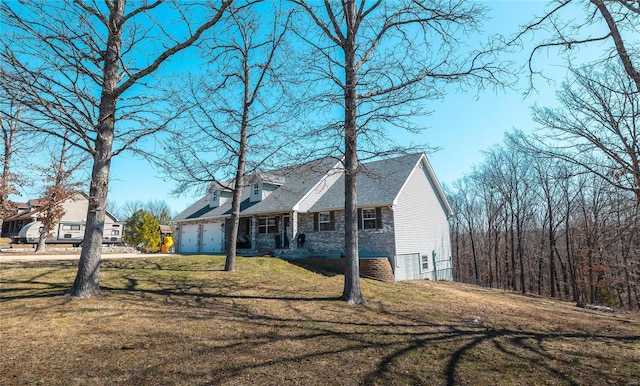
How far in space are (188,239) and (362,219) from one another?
51.7 ft

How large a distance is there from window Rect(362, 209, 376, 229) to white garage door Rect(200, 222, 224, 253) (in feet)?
36.3

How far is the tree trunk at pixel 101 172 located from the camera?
722 centimetres

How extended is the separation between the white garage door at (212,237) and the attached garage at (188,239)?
1034mm

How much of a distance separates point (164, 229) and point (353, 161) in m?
36.5

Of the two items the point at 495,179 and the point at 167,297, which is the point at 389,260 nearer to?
the point at 167,297

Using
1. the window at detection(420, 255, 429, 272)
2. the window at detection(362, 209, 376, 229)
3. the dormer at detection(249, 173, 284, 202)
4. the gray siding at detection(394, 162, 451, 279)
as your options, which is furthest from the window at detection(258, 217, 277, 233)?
the window at detection(420, 255, 429, 272)

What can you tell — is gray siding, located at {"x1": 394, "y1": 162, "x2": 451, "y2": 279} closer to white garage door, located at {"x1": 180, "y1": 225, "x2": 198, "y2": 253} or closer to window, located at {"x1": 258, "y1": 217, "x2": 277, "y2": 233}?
window, located at {"x1": 258, "y1": 217, "x2": 277, "y2": 233}

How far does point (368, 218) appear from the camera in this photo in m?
17.8

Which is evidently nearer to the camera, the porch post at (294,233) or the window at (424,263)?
the window at (424,263)

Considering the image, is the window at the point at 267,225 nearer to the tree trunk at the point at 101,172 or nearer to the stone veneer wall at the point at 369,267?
Answer: the stone veneer wall at the point at 369,267

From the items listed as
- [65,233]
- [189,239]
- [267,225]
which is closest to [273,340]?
[267,225]

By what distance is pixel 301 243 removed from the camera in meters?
19.7

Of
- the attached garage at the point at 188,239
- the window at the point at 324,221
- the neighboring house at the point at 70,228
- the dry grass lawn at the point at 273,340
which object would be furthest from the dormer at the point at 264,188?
the neighboring house at the point at 70,228

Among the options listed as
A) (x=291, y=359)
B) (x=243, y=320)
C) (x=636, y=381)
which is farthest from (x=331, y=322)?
(x=636, y=381)
